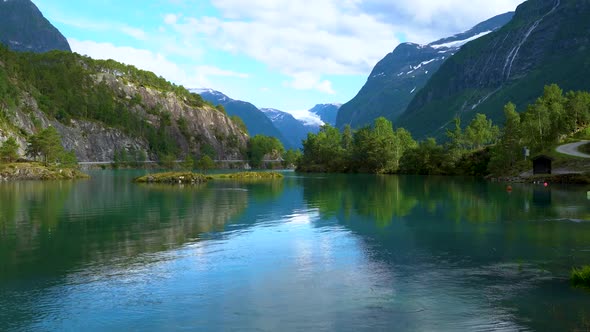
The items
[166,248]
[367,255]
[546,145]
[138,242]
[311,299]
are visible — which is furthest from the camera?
[546,145]

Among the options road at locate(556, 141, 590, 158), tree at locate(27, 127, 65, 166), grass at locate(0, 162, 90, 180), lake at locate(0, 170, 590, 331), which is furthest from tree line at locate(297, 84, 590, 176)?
tree at locate(27, 127, 65, 166)

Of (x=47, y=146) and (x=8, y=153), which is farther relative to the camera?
(x=47, y=146)

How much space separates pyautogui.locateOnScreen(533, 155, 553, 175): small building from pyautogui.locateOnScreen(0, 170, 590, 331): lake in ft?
236

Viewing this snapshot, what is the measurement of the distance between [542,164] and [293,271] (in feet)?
360

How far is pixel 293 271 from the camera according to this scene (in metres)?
29.2

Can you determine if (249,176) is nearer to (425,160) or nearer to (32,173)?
(32,173)

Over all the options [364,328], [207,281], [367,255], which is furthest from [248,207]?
[364,328]

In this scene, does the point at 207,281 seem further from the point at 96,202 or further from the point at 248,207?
the point at 96,202

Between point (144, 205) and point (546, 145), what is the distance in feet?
388

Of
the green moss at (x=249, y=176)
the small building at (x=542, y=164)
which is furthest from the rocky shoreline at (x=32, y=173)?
the small building at (x=542, y=164)

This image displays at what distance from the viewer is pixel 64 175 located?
149250 millimetres

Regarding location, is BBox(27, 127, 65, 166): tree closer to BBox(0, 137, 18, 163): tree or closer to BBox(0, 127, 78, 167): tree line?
BBox(0, 127, 78, 167): tree line

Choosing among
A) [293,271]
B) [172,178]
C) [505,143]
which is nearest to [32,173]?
[172,178]

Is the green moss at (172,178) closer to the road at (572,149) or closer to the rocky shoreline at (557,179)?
the rocky shoreline at (557,179)
